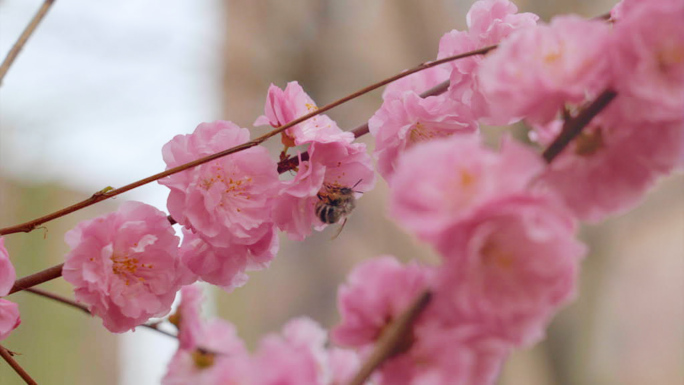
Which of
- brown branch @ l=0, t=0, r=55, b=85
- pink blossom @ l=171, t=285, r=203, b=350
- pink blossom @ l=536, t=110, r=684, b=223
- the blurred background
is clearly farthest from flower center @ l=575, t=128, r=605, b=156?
the blurred background

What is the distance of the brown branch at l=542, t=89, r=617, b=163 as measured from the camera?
20 centimetres

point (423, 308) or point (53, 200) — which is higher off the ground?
point (423, 308)

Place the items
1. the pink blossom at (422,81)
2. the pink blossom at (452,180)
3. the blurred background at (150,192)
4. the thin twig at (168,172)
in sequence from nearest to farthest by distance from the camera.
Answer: the pink blossom at (452,180) → the thin twig at (168,172) → the pink blossom at (422,81) → the blurred background at (150,192)

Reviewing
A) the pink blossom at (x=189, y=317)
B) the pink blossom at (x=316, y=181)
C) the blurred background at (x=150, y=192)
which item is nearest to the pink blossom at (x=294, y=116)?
the pink blossom at (x=316, y=181)

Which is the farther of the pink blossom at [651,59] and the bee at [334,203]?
the bee at [334,203]

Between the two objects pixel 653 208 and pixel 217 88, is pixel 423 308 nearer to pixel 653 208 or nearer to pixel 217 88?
pixel 653 208

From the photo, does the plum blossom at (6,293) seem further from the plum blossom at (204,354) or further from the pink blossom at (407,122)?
the pink blossom at (407,122)

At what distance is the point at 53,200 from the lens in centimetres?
170

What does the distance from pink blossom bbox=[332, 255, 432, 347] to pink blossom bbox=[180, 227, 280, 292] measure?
0.16m

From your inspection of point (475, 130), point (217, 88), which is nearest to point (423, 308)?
point (475, 130)

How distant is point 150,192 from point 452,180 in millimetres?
1160

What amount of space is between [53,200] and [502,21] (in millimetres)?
1578

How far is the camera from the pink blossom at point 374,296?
20cm

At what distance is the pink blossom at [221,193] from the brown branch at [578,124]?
18 centimetres
